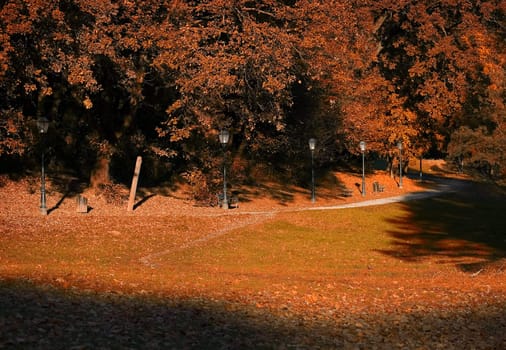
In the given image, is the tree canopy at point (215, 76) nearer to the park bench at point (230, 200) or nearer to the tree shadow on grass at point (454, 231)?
the park bench at point (230, 200)

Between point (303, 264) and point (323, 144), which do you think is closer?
point (303, 264)

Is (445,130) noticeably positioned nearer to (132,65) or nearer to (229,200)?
(229,200)

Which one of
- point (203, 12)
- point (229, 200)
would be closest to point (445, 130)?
point (229, 200)

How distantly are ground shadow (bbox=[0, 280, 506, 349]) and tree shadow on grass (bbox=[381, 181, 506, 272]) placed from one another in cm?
1097

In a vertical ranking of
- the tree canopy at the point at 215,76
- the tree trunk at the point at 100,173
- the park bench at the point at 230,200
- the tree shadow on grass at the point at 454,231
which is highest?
the tree canopy at the point at 215,76

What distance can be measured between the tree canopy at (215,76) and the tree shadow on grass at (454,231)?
3.96 m

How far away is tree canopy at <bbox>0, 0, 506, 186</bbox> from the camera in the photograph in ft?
91.7

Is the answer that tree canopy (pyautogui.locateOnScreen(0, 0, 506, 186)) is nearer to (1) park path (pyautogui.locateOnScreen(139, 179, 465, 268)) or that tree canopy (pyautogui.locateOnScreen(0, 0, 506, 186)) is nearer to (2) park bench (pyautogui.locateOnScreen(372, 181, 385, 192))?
(2) park bench (pyautogui.locateOnScreen(372, 181, 385, 192))

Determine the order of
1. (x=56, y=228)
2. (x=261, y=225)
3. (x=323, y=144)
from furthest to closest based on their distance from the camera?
1. (x=323, y=144)
2. (x=261, y=225)
3. (x=56, y=228)

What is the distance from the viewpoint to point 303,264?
76.5ft

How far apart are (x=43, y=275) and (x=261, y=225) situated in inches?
647

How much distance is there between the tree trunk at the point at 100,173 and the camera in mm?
34812

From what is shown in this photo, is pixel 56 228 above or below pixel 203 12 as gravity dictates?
below

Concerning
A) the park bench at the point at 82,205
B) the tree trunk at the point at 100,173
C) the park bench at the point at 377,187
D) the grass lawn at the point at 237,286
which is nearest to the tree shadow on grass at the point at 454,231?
the grass lawn at the point at 237,286
